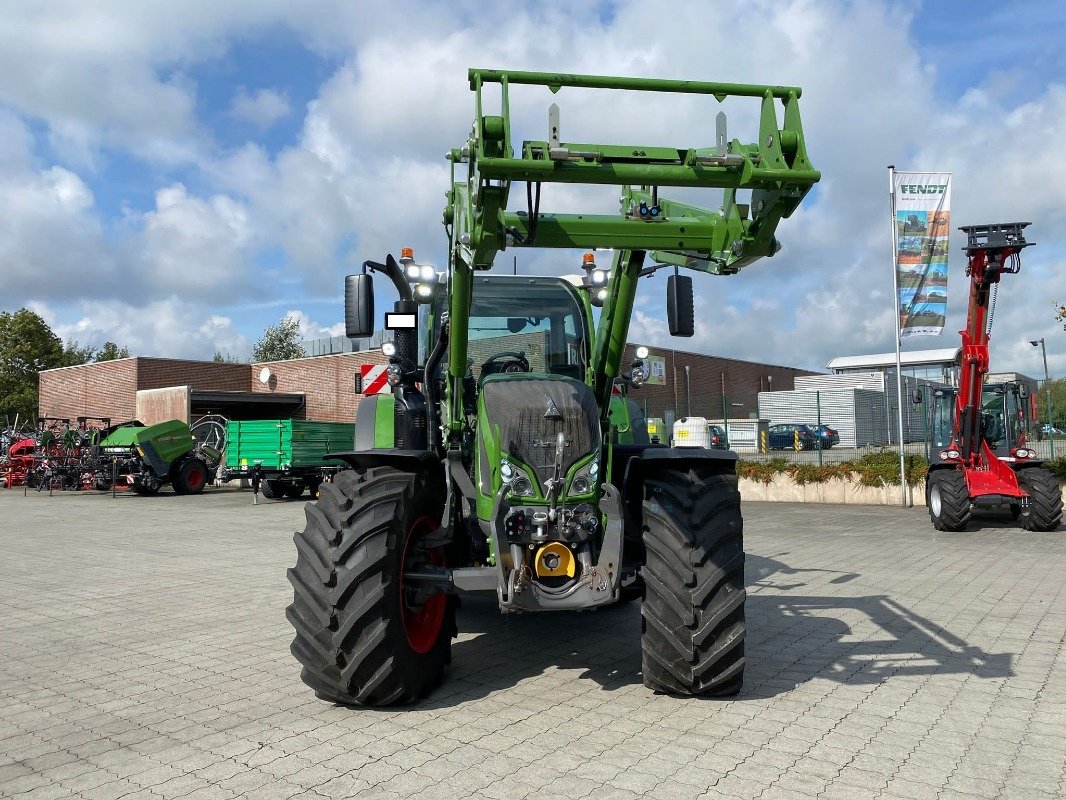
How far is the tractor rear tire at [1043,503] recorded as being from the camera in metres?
11.2

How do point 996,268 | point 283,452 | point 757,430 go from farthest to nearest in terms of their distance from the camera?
point 757,430, point 283,452, point 996,268

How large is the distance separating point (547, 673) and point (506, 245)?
2.55 metres

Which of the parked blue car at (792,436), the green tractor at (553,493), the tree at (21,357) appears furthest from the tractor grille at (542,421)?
the tree at (21,357)

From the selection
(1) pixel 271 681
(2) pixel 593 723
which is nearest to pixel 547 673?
(2) pixel 593 723

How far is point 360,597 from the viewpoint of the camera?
4.15m

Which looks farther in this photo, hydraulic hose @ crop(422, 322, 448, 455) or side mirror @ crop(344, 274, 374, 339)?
hydraulic hose @ crop(422, 322, 448, 455)

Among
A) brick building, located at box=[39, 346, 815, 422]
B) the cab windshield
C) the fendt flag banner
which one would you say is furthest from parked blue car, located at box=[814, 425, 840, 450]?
the cab windshield

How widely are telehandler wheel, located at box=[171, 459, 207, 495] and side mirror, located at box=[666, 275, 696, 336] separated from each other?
65.4 feet

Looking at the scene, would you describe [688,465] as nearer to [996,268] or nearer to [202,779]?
[202,779]

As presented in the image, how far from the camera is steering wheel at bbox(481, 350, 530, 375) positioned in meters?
5.56

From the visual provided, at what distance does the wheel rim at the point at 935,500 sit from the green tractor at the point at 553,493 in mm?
8210

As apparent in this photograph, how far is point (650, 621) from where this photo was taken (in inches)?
168

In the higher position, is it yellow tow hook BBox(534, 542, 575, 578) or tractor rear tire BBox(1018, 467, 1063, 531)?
yellow tow hook BBox(534, 542, 575, 578)

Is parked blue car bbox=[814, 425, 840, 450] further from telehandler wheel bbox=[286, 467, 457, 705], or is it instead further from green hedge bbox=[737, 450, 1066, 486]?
telehandler wheel bbox=[286, 467, 457, 705]
